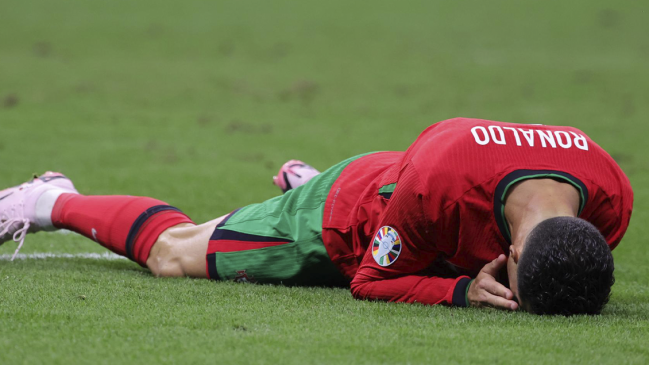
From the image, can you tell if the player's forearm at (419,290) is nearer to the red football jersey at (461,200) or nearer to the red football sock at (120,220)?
the red football jersey at (461,200)

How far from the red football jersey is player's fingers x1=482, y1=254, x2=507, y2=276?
2.0 inches

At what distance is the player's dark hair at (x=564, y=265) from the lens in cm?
152

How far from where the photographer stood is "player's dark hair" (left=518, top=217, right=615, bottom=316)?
1522 millimetres

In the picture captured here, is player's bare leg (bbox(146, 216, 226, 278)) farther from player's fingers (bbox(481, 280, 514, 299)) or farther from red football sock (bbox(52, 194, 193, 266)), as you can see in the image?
player's fingers (bbox(481, 280, 514, 299))

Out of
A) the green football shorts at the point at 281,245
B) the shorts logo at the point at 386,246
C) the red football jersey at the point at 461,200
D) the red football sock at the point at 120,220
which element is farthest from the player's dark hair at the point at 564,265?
the red football sock at the point at 120,220

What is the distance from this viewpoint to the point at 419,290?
1817 mm

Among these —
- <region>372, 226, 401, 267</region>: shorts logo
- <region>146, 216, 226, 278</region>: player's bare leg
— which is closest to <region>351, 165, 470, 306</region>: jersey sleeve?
<region>372, 226, 401, 267</region>: shorts logo

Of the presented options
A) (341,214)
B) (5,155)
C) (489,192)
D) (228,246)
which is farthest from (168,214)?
(5,155)

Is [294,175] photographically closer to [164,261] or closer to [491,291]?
[164,261]

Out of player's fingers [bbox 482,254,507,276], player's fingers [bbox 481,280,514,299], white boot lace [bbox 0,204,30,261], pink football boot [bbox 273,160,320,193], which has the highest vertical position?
white boot lace [bbox 0,204,30,261]

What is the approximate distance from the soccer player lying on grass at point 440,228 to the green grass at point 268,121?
76 millimetres

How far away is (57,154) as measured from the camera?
504cm

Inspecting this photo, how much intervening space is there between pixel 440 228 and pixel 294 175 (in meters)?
1.03

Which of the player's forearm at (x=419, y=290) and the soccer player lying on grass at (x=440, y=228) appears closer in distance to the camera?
the soccer player lying on grass at (x=440, y=228)
